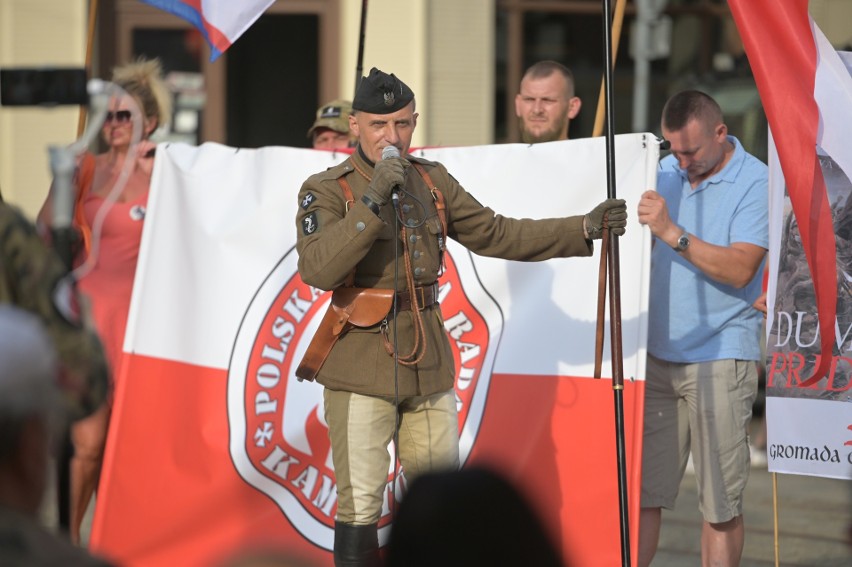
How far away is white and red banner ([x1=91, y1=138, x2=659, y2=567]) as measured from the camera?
18.0ft

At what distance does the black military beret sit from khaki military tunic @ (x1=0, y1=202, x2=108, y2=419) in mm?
1589

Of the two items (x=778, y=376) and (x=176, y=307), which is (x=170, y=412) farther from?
(x=778, y=376)

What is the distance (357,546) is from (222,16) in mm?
2392

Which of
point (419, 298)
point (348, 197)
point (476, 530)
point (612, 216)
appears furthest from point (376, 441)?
point (476, 530)

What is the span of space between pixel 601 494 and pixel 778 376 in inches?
33.5

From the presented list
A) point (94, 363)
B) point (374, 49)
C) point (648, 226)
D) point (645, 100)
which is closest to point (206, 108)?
point (374, 49)

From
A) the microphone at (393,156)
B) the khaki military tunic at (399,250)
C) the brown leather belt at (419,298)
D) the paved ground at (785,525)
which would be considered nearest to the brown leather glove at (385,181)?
the microphone at (393,156)

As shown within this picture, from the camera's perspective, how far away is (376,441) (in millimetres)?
4746

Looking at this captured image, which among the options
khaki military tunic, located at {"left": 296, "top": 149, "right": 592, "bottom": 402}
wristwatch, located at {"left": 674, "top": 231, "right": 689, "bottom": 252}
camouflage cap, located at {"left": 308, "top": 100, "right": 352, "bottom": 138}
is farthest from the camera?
camouflage cap, located at {"left": 308, "top": 100, "right": 352, "bottom": 138}

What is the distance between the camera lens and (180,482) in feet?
18.8

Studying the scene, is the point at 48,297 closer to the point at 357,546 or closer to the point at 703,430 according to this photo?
the point at 357,546

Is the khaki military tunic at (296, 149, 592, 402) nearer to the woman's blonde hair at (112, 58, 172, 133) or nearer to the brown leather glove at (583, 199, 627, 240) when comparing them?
the brown leather glove at (583, 199, 627, 240)

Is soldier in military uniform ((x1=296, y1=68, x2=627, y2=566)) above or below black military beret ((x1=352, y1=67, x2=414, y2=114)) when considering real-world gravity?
below

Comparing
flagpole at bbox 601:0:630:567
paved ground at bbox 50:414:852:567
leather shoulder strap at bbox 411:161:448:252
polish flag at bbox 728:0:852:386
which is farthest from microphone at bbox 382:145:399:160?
paved ground at bbox 50:414:852:567
